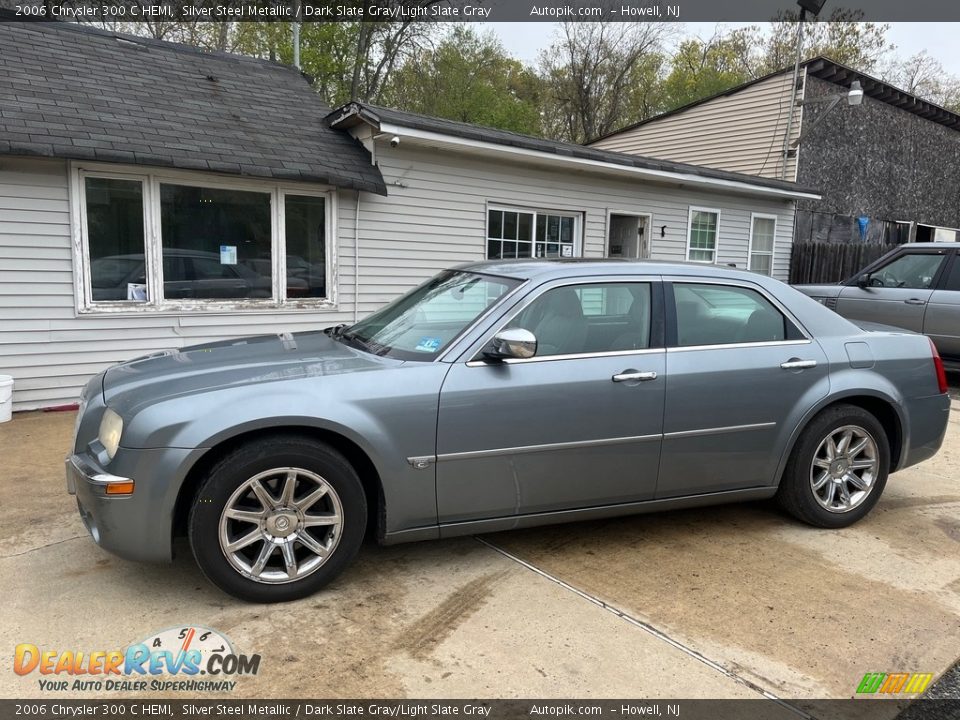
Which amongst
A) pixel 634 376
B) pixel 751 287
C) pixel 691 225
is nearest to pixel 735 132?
pixel 691 225

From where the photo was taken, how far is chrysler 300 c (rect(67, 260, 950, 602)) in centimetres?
291

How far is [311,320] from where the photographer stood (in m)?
8.35

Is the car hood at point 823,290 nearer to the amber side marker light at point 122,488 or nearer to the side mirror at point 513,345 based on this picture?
the side mirror at point 513,345

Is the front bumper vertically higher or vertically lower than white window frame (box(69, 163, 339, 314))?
lower

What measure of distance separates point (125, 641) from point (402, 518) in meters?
1.23

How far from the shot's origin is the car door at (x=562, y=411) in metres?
3.22

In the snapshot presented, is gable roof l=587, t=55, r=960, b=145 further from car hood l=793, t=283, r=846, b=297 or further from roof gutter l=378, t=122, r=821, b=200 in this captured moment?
car hood l=793, t=283, r=846, b=297

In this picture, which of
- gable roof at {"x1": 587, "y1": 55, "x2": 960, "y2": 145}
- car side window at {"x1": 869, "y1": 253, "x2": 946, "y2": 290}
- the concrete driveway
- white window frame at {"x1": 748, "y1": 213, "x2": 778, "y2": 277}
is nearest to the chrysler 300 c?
the concrete driveway

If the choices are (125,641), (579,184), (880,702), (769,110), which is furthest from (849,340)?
(769,110)

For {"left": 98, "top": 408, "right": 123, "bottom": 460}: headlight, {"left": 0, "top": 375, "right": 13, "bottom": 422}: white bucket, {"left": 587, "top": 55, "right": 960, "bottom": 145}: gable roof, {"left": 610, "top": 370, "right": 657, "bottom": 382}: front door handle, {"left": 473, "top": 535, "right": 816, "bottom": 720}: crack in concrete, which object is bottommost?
{"left": 473, "top": 535, "right": 816, "bottom": 720}: crack in concrete

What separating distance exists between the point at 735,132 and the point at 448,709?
16.8 metres

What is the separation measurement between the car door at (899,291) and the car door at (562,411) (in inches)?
269

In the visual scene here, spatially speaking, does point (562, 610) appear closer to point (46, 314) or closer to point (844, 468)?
point (844, 468)

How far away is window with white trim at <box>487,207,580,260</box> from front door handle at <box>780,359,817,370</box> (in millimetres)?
5877
